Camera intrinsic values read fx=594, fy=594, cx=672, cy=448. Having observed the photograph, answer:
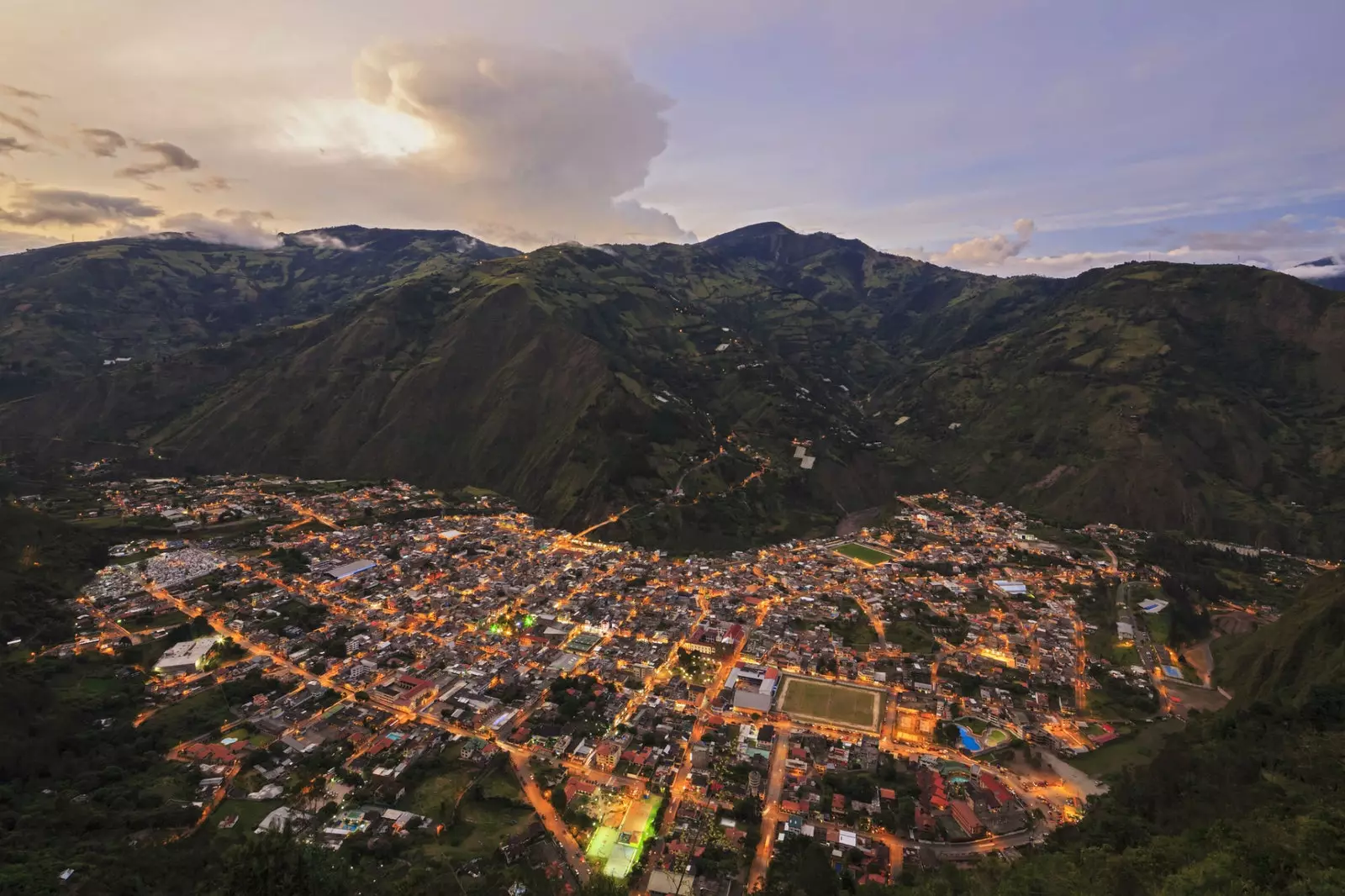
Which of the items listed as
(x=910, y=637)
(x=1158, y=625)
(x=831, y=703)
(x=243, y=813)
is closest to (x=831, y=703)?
(x=831, y=703)

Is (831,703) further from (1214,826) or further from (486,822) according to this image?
(486,822)

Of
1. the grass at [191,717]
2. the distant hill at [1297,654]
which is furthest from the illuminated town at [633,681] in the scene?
the distant hill at [1297,654]

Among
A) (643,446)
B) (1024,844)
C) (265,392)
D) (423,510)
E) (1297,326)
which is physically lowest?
(1024,844)

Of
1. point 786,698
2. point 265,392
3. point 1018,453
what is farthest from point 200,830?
point 1018,453

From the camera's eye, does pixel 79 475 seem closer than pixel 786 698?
No

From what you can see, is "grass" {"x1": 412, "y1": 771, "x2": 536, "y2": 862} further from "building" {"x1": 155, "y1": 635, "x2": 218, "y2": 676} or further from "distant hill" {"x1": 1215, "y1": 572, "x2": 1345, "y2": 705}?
"distant hill" {"x1": 1215, "y1": 572, "x2": 1345, "y2": 705}

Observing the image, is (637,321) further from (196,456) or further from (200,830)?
(200,830)

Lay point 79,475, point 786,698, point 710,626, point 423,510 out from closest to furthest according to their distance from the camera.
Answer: point 786,698 < point 710,626 < point 423,510 < point 79,475

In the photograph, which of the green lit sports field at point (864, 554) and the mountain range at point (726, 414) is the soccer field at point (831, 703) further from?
the mountain range at point (726, 414)
